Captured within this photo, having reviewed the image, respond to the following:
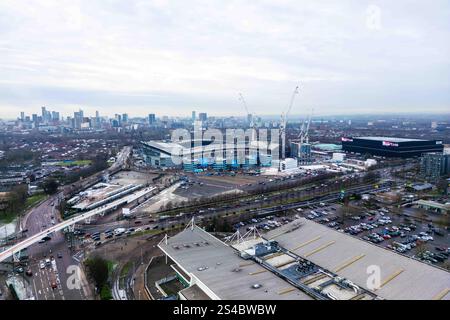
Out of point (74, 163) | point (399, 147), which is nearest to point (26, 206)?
point (74, 163)

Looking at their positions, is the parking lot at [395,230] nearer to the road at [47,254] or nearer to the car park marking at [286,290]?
the car park marking at [286,290]

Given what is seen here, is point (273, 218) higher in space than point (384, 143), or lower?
lower

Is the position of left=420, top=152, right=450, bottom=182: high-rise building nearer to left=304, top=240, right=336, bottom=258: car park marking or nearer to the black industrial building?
the black industrial building

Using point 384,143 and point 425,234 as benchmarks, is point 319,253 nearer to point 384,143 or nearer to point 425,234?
point 425,234

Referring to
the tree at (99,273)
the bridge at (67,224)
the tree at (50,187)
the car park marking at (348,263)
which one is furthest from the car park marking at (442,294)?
the tree at (50,187)

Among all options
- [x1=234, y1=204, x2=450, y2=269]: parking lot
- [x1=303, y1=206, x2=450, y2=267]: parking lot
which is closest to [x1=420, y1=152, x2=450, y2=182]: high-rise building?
[x1=234, y1=204, x2=450, y2=269]: parking lot

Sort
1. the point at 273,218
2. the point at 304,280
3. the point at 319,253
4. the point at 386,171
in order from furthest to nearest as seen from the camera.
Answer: the point at 386,171
the point at 273,218
the point at 319,253
the point at 304,280

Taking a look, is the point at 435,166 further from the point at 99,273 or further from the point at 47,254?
the point at 47,254

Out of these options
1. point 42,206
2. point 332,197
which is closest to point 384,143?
point 332,197
